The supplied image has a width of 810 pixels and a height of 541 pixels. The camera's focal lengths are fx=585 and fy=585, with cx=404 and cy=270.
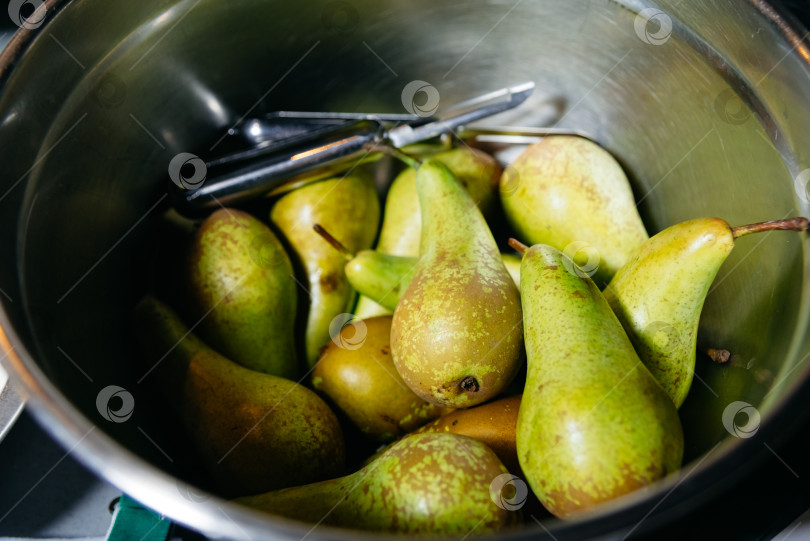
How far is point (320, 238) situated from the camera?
0.88 metres

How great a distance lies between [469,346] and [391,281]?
0.72ft

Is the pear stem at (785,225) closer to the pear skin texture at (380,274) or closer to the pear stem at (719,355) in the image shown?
the pear stem at (719,355)

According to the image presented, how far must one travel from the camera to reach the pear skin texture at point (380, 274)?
0.81m

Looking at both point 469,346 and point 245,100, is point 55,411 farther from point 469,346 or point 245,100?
point 245,100

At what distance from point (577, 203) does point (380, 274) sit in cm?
30

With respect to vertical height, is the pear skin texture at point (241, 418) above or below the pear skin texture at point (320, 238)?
below

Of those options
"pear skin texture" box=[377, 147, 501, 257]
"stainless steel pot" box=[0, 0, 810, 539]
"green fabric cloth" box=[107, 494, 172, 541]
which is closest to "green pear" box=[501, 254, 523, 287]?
"pear skin texture" box=[377, 147, 501, 257]

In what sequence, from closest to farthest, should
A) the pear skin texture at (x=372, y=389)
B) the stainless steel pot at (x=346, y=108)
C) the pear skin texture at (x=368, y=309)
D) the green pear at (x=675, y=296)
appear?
the stainless steel pot at (x=346, y=108) < the green pear at (x=675, y=296) < the pear skin texture at (x=372, y=389) < the pear skin texture at (x=368, y=309)

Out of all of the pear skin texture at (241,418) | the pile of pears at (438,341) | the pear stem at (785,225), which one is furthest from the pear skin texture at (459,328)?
the pear stem at (785,225)

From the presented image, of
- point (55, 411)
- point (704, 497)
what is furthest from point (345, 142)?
point (704, 497)

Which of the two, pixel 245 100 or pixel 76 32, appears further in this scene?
pixel 245 100

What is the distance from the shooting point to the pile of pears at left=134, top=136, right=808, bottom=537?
0.53 metres

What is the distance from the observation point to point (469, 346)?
619mm

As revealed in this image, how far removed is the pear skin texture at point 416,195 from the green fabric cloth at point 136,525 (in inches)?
18.8
